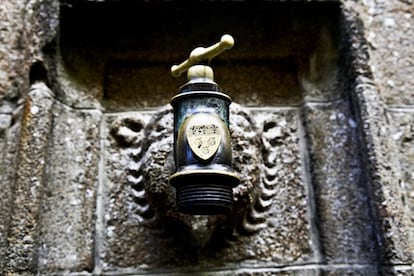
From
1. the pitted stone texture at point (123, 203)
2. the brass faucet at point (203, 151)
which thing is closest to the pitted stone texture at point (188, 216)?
the pitted stone texture at point (123, 203)

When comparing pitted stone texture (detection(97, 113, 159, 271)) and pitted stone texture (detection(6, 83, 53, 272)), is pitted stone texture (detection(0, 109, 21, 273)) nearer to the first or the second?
pitted stone texture (detection(6, 83, 53, 272))

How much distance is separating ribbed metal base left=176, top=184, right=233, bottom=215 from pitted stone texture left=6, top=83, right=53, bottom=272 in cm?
28

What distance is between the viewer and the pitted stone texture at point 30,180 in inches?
31.3

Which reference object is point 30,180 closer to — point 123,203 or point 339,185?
point 123,203

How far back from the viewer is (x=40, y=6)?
3.17ft

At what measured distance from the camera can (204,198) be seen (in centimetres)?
71

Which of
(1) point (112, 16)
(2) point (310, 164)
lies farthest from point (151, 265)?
(1) point (112, 16)

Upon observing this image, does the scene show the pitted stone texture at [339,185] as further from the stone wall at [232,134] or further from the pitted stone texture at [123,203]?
the pitted stone texture at [123,203]

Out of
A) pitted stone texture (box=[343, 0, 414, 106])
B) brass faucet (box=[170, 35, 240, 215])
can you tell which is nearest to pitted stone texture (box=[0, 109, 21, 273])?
brass faucet (box=[170, 35, 240, 215])

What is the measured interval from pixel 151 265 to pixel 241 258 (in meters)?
0.18

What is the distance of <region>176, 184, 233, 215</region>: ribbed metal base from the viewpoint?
71 centimetres

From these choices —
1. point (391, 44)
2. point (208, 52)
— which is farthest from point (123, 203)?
point (391, 44)

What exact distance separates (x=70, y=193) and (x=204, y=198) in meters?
0.34

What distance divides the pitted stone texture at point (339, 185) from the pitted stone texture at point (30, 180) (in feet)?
1.79
